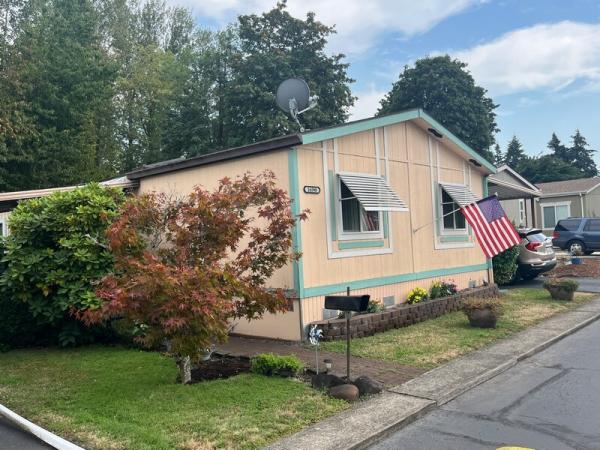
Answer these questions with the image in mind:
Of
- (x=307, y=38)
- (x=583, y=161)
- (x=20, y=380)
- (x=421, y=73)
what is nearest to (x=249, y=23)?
(x=307, y=38)

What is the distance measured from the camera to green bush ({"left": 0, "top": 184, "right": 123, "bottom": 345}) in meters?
8.34

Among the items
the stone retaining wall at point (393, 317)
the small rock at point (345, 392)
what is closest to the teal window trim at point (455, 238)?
the stone retaining wall at point (393, 317)

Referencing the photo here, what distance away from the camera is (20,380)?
22.8 feet

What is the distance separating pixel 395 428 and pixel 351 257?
15.7ft

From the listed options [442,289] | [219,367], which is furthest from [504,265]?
[219,367]

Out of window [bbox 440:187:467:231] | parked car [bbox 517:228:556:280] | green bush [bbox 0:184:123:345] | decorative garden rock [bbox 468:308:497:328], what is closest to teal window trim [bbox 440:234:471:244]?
window [bbox 440:187:467:231]

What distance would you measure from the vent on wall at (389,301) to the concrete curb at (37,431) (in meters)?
6.71

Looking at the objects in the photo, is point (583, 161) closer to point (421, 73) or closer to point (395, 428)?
point (421, 73)

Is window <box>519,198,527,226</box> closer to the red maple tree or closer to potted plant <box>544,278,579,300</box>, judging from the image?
potted plant <box>544,278,579,300</box>

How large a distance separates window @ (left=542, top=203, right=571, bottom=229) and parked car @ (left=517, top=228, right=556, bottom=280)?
1946 centimetres

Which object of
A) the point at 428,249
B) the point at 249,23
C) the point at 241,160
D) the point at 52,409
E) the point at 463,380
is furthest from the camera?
the point at 249,23

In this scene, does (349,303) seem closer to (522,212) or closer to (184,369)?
(184,369)

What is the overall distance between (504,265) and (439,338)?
718 cm

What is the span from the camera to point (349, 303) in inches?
248
